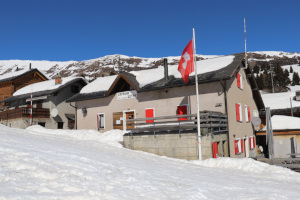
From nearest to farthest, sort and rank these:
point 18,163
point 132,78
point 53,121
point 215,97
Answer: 1. point 18,163
2. point 215,97
3. point 132,78
4. point 53,121

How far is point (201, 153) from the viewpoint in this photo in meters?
15.1

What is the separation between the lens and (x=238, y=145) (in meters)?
20.6

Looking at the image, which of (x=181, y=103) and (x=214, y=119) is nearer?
(x=214, y=119)

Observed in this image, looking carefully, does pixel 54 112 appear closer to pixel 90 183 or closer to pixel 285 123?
pixel 285 123

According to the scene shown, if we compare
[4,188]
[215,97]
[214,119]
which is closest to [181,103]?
[215,97]

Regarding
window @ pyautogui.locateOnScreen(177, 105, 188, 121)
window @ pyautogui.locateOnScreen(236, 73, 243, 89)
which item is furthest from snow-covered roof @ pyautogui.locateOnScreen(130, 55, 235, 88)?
window @ pyautogui.locateOnScreen(177, 105, 188, 121)

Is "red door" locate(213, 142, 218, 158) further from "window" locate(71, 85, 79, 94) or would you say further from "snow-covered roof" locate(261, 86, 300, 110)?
"snow-covered roof" locate(261, 86, 300, 110)

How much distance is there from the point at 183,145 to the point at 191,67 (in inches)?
171

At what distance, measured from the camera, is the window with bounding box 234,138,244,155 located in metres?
19.8

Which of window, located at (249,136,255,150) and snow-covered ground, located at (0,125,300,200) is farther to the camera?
window, located at (249,136,255,150)

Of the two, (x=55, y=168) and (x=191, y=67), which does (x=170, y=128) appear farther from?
(x=55, y=168)

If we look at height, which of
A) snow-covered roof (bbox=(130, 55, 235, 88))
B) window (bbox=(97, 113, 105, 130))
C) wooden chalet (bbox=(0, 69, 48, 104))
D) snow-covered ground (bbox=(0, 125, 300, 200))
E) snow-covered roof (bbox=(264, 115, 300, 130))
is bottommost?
snow-covered ground (bbox=(0, 125, 300, 200))

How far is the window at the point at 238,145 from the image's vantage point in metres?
19.8

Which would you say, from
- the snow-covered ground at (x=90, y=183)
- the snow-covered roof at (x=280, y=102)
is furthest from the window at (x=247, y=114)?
the snow-covered ground at (x=90, y=183)
